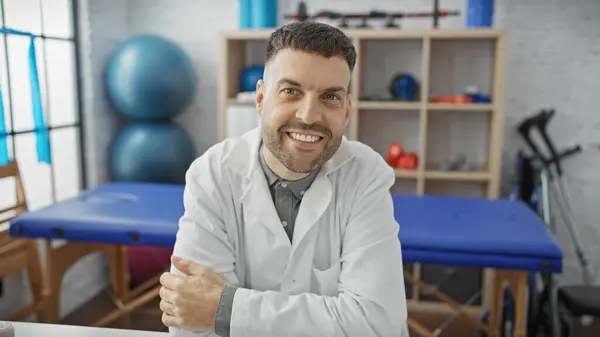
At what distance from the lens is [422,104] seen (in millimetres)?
3748

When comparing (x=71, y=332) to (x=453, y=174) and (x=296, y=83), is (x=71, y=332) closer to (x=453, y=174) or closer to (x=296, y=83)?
(x=296, y=83)

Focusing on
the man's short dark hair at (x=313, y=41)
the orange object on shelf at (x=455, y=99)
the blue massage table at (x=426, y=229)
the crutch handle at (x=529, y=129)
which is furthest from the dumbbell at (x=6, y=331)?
the crutch handle at (x=529, y=129)

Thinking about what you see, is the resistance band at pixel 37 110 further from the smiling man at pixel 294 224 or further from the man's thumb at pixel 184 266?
the man's thumb at pixel 184 266

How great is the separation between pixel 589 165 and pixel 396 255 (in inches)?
120

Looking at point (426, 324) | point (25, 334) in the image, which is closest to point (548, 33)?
point (426, 324)

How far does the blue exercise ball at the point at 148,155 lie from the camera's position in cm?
374

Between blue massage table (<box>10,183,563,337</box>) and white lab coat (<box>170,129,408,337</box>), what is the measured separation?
0.82 metres

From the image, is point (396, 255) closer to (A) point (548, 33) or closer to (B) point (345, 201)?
(B) point (345, 201)

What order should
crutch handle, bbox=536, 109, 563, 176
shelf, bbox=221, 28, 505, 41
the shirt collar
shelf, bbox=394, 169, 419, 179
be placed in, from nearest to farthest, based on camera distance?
the shirt collar, shelf, bbox=221, 28, 505, 41, crutch handle, bbox=536, 109, 563, 176, shelf, bbox=394, 169, 419, 179

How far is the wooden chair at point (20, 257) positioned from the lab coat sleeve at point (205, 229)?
1.64 meters

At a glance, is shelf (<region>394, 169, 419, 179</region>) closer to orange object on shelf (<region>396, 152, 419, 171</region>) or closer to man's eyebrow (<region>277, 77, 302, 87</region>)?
orange object on shelf (<region>396, 152, 419, 171</region>)

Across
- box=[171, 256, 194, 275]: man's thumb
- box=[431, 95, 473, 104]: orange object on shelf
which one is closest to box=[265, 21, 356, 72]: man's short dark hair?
box=[171, 256, 194, 275]: man's thumb

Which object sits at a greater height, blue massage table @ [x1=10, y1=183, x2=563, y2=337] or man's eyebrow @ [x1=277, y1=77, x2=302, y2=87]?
man's eyebrow @ [x1=277, y1=77, x2=302, y2=87]

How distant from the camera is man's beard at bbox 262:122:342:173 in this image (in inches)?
55.7
